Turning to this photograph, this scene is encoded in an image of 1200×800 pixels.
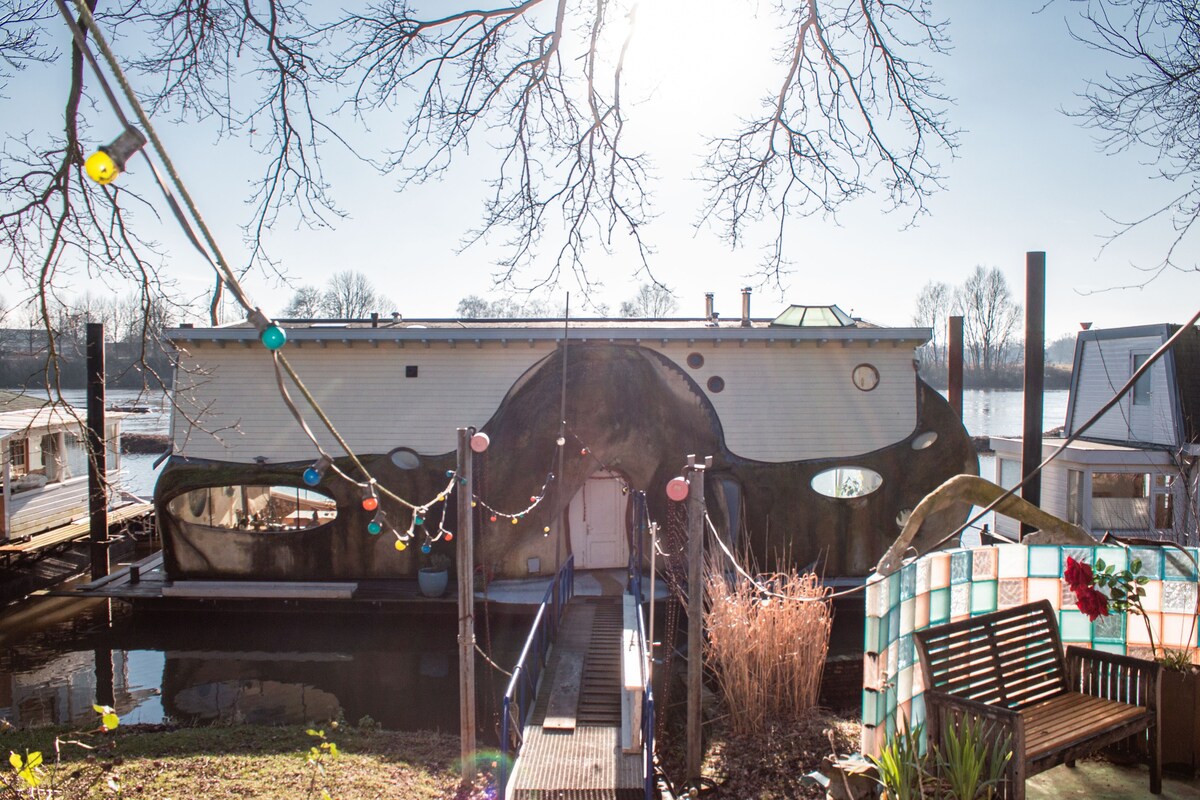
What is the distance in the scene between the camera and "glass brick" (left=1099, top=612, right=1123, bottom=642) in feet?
20.5

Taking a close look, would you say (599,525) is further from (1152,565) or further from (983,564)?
(1152,565)

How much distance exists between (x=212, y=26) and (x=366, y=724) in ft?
29.2

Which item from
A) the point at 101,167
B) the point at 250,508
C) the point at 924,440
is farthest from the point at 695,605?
the point at 250,508

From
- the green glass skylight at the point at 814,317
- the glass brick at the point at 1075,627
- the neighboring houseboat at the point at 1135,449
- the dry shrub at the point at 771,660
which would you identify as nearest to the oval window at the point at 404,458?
the green glass skylight at the point at 814,317

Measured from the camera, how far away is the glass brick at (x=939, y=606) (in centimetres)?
586

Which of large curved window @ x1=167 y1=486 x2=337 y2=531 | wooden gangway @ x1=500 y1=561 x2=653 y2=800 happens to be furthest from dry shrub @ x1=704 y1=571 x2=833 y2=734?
large curved window @ x1=167 y1=486 x2=337 y2=531

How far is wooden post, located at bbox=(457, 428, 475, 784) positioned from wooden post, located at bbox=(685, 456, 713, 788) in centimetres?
216

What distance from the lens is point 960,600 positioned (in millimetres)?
5992

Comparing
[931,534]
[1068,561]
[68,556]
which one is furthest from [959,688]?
[68,556]

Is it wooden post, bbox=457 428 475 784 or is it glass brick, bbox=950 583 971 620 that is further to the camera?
wooden post, bbox=457 428 475 784

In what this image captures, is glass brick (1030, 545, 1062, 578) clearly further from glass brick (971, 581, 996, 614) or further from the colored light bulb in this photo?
the colored light bulb

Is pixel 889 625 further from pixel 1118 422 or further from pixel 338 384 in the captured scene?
pixel 1118 422

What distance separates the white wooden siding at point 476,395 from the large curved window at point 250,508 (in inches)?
47.7

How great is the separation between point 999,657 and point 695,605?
267 cm
